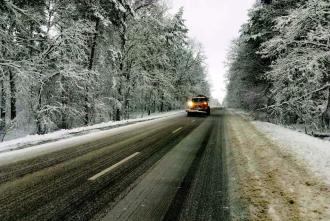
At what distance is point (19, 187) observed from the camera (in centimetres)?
518

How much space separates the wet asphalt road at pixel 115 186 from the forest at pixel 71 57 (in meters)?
6.52

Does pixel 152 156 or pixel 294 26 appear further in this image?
pixel 294 26

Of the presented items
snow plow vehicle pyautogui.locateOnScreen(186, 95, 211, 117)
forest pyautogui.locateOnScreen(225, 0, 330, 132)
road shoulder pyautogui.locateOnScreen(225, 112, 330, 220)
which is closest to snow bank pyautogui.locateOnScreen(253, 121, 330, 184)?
road shoulder pyautogui.locateOnScreen(225, 112, 330, 220)

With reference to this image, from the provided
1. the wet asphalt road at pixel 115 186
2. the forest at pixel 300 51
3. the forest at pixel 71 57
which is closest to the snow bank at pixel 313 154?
the wet asphalt road at pixel 115 186

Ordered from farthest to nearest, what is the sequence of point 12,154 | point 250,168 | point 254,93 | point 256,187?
1. point 254,93
2. point 12,154
3. point 250,168
4. point 256,187

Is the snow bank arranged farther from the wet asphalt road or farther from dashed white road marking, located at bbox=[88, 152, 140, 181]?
dashed white road marking, located at bbox=[88, 152, 140, 181]

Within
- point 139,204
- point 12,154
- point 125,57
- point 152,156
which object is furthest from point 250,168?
point 125,57

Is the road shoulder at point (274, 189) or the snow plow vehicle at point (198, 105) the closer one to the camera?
the road shoulder at point (274, 189)

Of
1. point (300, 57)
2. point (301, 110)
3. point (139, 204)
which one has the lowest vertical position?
point (139, 204)

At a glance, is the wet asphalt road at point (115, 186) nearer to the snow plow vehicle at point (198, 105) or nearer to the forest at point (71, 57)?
the forest at point (71, 57)

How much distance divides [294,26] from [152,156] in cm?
1087

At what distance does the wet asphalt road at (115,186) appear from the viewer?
4.20m

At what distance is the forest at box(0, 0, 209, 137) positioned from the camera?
13.5 m

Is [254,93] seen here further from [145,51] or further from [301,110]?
[145,51]
